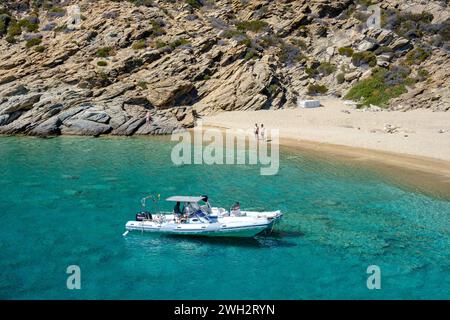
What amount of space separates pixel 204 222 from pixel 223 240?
111 cm

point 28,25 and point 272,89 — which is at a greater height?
point 28,25

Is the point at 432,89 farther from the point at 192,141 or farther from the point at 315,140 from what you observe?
the point at 192,141

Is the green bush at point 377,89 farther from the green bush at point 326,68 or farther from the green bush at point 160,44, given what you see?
the green bush at point 160,44

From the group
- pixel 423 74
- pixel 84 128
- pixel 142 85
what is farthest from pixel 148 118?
pixel 423 74

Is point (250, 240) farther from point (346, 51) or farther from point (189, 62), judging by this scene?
point (346, 51)

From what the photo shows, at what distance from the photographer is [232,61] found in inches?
2255

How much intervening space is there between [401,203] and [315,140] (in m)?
16.1

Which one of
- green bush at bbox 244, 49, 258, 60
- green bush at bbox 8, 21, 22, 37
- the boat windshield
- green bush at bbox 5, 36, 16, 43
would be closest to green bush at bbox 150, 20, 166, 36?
green bush at bbox 244, 49, 258, 60

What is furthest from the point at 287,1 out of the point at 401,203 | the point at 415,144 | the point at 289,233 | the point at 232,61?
the point at 289,233

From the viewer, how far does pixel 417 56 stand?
58.2 meters

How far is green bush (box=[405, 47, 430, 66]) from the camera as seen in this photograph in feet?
189

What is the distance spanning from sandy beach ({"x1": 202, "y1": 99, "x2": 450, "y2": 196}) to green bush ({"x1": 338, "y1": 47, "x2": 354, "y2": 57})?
11.6 metres

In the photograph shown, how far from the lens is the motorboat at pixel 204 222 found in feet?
62.7

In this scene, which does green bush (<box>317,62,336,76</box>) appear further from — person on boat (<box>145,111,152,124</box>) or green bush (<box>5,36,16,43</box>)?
green bush (<box>5,36,16,43</box>)
